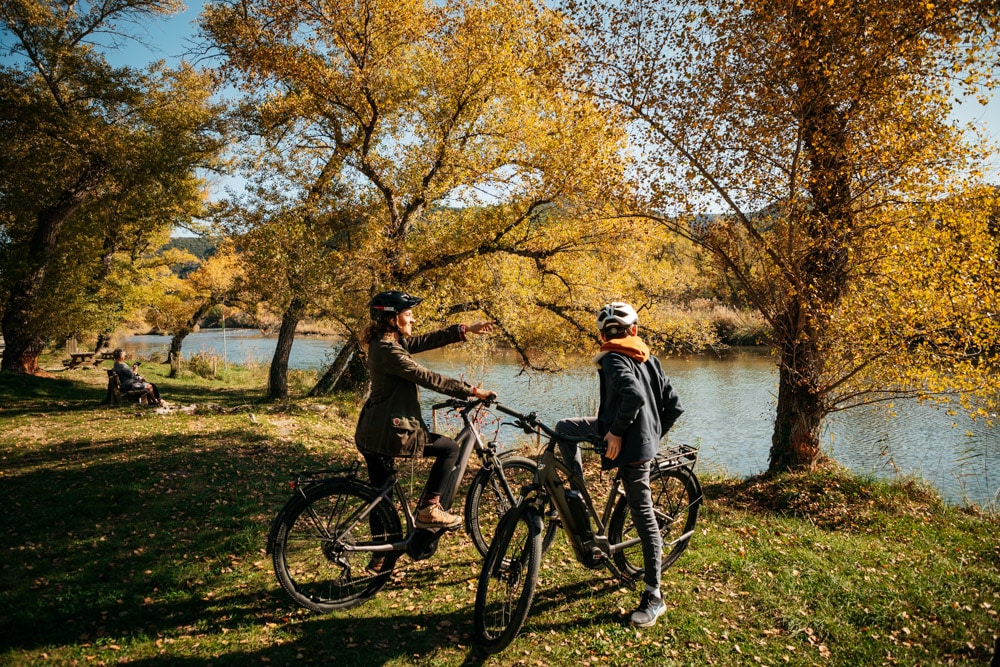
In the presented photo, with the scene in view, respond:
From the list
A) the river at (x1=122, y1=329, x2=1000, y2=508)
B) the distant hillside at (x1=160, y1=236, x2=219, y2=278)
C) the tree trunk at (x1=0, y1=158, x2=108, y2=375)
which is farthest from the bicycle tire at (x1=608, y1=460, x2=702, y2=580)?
the distant hillside at (x1=160, y1=236, x2=219, y2=278)

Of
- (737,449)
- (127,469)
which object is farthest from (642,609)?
(737,449)

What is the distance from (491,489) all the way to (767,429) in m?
12.3

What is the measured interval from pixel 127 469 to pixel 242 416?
4428 mm

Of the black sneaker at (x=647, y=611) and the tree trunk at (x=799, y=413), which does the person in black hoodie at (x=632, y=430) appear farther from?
the tree trunk at (x=799, y=413)

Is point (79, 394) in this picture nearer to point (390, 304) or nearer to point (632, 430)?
point (390, 304)

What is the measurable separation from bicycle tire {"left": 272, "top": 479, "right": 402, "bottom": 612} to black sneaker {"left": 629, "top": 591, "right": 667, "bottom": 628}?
6.03 ft

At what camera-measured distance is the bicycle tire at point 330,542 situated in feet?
12.8

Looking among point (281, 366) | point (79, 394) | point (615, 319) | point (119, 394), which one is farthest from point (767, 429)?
point (79, 394)

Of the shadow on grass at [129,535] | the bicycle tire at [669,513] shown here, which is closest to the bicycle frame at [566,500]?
the bicycle tire at [669,513]

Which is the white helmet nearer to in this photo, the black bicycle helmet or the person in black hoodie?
the person in black hoodie

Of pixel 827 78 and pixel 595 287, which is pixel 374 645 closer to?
Result: pixel 827 78

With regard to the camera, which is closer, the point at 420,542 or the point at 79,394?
the point at 420,542

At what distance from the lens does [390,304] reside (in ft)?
14.1

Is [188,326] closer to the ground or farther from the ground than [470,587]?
farther from the ground
